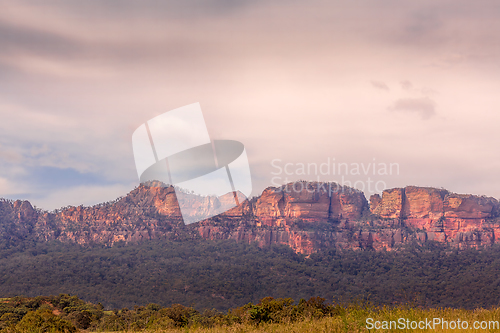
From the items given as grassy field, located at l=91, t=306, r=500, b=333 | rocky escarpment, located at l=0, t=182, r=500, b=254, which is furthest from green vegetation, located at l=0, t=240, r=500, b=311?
grassy field, located at l=91, t=306, r=500, b=333

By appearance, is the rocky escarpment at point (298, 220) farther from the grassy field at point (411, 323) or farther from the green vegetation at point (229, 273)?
the grassy field at point (411, 323)

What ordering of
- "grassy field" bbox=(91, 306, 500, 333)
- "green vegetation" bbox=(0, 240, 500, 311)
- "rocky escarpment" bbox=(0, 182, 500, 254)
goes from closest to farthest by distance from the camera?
"grassy field" bbox=(91, 306, 500, 333) < "green vegetation" bbox=(0, 240, 500, 311) < "rocky escarpment" bbox=(0, 182, 500, 254)

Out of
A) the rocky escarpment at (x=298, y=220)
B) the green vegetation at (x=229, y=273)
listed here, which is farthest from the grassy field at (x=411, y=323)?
the rocky escarpment at (x=298, y=220)

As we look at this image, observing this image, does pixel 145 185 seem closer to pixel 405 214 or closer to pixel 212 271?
pixel 212 271

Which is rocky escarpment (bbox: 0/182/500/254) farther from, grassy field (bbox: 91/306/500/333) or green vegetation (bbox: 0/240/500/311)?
grassy field (bbox: 91/306/500/333)

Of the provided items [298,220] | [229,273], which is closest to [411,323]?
[229,273]

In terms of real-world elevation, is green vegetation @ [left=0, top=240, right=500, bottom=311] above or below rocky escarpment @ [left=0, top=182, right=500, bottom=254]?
below

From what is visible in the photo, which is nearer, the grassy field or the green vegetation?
the grassy field

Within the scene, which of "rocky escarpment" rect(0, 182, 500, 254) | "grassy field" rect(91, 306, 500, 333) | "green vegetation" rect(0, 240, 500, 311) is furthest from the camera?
"rocky escarpment" rect(0, 182, 500, 254)
